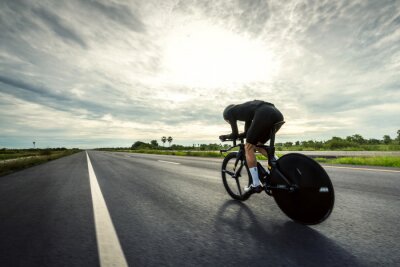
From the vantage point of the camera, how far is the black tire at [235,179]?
4182 mm

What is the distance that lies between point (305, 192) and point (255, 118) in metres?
1.24

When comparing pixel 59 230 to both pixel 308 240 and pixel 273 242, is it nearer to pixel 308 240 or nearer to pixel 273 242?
pixel 273 242

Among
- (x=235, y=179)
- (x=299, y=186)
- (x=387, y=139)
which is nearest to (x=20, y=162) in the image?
(x=235, y=179)

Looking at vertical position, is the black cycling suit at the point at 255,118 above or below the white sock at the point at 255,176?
above

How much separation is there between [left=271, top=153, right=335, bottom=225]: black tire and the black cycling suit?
22.5 inches

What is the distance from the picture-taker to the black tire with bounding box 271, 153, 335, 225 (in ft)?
8.35

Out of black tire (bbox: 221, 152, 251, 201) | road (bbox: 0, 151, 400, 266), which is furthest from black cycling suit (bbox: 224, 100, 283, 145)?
road (bbox: 0, 151, 400, 266)

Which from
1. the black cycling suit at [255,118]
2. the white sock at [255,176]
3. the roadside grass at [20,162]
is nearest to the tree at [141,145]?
the roadside grass at [20,162]

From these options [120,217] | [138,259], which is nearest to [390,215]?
[138,259]

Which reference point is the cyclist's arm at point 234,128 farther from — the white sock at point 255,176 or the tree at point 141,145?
the tree at point 141,145

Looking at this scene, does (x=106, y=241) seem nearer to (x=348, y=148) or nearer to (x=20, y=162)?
(x=20, y=162)

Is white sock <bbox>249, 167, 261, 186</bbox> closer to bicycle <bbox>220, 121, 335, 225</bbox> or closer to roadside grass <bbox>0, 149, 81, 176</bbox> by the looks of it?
bicycle <bbox>220, 121, 335, 225</bbox>

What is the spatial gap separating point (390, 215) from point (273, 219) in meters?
1.50

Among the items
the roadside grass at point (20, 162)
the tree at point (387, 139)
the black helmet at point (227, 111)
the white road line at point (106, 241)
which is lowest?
the white road line at point (106, 241)
